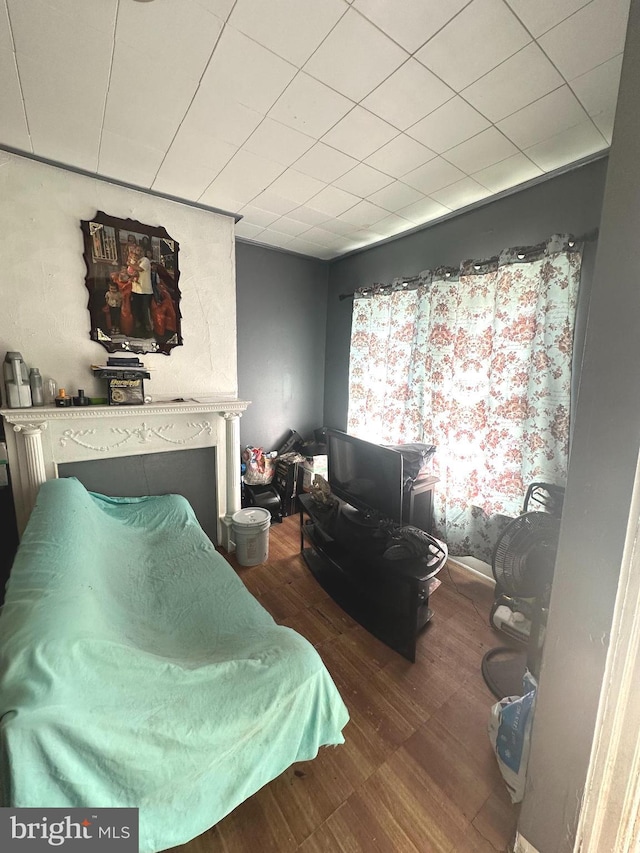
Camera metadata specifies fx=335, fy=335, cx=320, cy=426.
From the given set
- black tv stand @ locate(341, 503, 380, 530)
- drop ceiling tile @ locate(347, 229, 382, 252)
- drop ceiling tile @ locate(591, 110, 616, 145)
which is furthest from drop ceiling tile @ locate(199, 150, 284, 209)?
black tv stand @ locate(341, 503, 380, 530)

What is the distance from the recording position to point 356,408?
3.41 metres

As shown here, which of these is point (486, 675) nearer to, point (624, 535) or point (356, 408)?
point (624, 535)

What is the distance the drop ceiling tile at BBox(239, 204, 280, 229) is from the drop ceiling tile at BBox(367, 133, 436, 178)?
971mm

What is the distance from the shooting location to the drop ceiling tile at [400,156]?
5.76 feet

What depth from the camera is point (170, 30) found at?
1183 mm

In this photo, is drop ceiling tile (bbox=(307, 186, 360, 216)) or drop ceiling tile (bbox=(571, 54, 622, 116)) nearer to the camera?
drop ceiling tile (bbox=(571, 54, 622, 116))

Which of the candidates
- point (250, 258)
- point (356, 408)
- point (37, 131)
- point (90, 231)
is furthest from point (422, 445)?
point (37, 131)

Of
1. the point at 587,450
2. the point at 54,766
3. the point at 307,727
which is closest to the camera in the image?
the point at 54,766

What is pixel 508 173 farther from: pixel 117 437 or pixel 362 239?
pixel 117 437

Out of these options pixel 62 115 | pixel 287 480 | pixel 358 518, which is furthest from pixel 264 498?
pixel 62 115

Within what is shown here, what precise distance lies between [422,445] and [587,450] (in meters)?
1.72

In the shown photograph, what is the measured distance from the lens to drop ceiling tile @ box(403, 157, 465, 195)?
1934mm

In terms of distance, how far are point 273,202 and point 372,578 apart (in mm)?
2622

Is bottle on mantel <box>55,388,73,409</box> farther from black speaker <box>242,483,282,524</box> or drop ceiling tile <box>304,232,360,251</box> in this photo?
drop ceiling tile <box>304,232,360,251</box>
